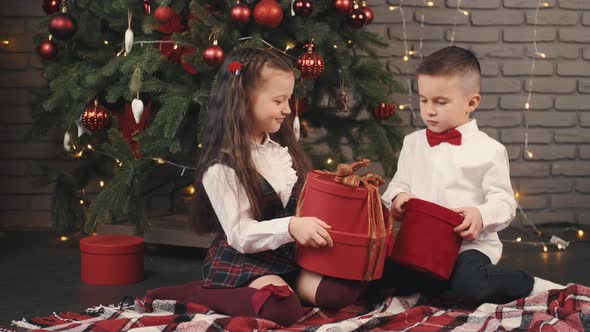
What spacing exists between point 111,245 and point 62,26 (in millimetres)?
739

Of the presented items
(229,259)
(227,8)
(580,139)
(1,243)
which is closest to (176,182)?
(1,243)

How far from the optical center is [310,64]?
2.67 m

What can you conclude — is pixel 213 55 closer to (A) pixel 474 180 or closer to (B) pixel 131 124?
(B) pixel 131 124

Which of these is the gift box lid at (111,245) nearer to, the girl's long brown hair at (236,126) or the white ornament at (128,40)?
the girl's long brown hair at (236,126)

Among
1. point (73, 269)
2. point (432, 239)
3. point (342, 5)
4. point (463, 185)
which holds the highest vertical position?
point (342, 5)

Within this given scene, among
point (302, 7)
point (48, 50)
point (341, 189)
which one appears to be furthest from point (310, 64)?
point (48, 50)

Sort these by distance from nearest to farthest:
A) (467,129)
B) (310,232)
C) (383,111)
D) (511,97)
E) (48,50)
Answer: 1. (310,232)
2. (467,129)
3. (48,50)
4. (383,111)
5. (511,97)

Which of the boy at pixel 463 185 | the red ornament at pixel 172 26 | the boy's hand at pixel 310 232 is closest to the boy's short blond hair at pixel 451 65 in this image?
the boy at pixel 463 185

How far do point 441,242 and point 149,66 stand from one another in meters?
1.13

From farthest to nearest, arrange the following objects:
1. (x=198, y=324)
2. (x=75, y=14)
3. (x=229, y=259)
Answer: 1. (x=75, y=14)
2. (x=229, y=259)
3. (x=198, y=324)

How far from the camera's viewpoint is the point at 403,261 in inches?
90.6

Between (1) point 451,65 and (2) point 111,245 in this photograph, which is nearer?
(1) point 451,65

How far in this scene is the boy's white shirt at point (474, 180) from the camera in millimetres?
2334

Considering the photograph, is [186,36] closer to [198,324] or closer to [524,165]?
[198,324]
